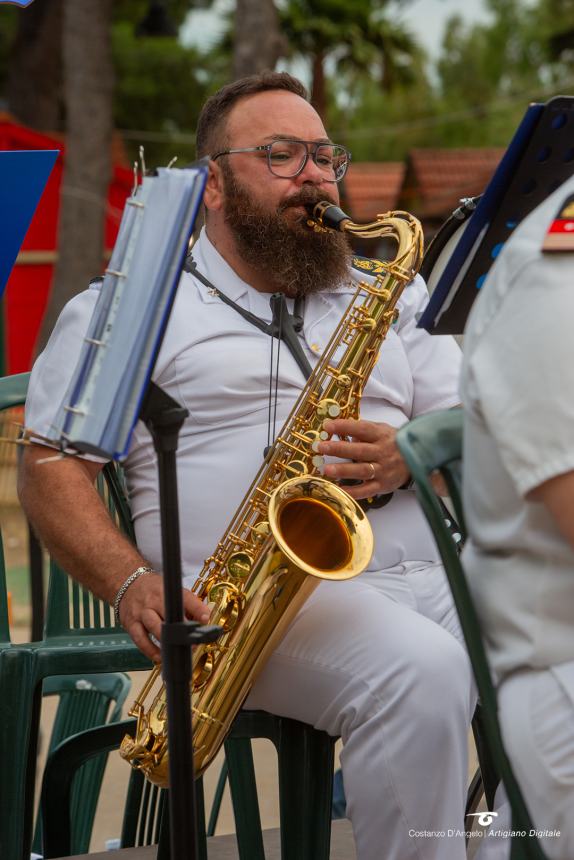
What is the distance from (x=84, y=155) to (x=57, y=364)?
989 centimetres

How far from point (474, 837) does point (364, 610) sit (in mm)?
817

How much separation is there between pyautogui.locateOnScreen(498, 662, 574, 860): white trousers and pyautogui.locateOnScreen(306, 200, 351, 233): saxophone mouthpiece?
165 centimetres

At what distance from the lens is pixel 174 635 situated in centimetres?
180

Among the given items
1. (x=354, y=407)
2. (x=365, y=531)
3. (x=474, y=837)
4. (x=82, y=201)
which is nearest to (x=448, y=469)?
(x=365, y=531)

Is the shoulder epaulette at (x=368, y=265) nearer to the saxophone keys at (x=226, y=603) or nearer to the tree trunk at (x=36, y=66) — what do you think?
the saxophone keys at (x=226, y=603)

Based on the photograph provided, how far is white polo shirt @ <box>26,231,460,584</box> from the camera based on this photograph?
9.16ft

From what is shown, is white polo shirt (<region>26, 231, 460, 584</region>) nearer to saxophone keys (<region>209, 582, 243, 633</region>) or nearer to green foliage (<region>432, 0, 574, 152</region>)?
saxophone keys (<region>209, 582, 243, 633</region>)

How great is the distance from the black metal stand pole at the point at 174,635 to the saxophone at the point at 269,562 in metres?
0.50

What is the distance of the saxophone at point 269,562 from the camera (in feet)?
8.04

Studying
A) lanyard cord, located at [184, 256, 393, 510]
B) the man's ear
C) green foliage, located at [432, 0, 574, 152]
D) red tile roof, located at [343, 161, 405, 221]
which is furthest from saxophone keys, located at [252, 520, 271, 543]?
green foliage, located at [432, 0, 574, 152]

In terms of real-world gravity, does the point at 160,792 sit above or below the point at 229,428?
below

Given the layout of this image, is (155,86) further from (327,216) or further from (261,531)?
(261,531)

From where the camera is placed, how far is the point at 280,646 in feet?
8.36

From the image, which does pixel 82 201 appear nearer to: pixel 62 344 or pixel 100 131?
pixel 100 131
